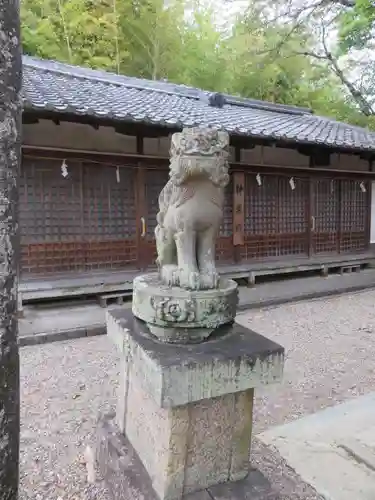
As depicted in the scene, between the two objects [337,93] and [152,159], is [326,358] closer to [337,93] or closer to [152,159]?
[152,159]

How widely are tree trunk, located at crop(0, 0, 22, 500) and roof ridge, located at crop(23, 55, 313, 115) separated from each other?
8.91 m

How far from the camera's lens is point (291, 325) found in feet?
20.6

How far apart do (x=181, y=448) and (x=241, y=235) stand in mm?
6408

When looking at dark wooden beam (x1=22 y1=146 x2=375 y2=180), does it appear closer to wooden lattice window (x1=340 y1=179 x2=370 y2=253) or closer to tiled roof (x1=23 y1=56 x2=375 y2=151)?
wooden lattice window (x1=340 y1=179 x2=370 y2=253)

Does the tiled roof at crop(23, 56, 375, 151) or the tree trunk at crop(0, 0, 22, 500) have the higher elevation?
the tiled roof at crop(23, 56, 375, 151)

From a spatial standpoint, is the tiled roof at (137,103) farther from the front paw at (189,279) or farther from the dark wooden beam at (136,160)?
the front paw at (189,279)

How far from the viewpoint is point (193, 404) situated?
2.14 metres

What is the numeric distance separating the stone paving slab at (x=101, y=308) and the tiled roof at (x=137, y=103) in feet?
10.1

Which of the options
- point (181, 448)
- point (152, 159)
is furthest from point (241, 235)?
point (181, 448)

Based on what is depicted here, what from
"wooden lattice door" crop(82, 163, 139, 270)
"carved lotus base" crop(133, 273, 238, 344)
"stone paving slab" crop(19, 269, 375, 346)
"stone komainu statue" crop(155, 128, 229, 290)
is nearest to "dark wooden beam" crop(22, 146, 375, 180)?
"wooden lattice door" crop(82, 163, 139, 270)

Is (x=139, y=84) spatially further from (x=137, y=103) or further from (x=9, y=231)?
(x=9, y=231)

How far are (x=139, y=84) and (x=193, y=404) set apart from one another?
10.6 meters

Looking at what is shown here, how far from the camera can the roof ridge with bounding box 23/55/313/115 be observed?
9.50 metres

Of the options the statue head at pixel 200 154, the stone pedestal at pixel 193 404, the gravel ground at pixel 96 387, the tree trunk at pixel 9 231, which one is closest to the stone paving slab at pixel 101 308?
the gravel ground at pixel 96 387
